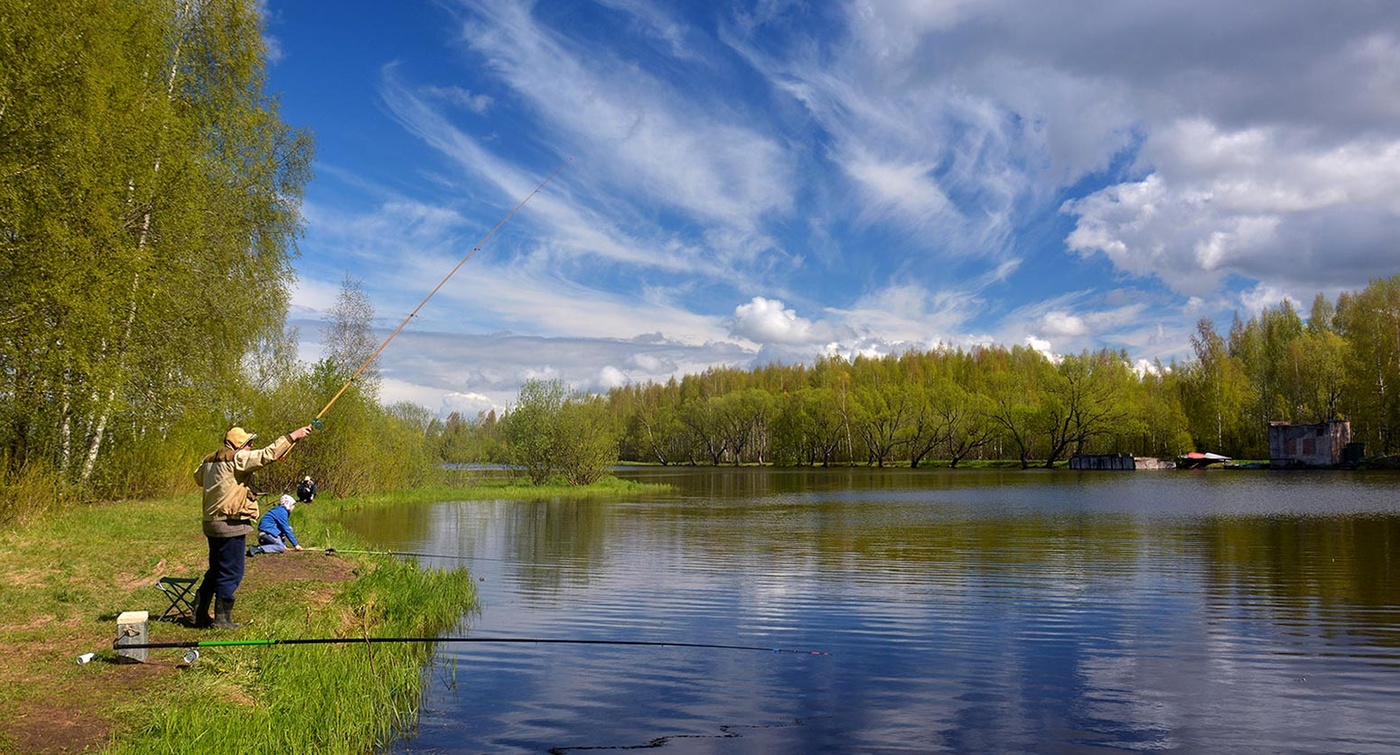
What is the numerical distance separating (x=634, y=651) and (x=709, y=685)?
2.01 m

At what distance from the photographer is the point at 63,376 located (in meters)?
15.9

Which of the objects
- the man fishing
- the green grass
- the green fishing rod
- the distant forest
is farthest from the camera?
the distant forest

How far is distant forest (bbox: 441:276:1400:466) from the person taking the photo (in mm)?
82000

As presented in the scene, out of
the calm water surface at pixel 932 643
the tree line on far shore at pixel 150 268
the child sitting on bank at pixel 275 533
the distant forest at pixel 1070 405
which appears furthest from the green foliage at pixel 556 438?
the child sitting on bank at pixel 275 533

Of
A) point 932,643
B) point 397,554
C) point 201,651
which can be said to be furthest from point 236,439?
point 397,554

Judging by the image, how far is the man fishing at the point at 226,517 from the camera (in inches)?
379

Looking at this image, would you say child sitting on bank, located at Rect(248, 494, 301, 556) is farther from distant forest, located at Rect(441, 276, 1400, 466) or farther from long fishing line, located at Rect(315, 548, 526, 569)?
distant forest, located at Rect(441, 276, 1400, 466)

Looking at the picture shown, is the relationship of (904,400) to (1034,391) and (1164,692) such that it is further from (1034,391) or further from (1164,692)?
(1164,692)

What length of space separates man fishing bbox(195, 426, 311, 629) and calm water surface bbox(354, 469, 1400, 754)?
2671 mm

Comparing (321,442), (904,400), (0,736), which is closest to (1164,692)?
(0,736)

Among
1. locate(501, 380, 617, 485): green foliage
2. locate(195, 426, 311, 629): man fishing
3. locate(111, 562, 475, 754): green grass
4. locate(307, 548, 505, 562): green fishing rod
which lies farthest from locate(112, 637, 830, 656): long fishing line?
locate(501, 380, 617, 485): green foliage

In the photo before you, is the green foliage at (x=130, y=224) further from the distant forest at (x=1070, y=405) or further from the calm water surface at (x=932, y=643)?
the distant forest at (x=1070, y=405)

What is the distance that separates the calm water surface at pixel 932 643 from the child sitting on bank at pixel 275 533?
4169 mm

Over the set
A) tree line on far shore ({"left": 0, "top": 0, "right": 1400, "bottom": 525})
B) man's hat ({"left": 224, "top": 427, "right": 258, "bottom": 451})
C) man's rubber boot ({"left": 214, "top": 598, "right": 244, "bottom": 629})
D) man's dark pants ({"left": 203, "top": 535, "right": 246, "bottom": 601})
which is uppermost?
tree line on far shore ({"left": 0, "top": 0, "right": 1400, "bottom": 525})
